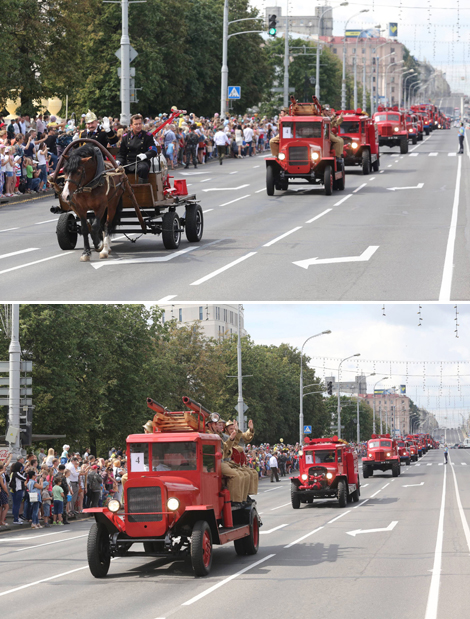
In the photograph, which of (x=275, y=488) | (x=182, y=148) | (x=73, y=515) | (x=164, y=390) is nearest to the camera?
(x=73, y=515)

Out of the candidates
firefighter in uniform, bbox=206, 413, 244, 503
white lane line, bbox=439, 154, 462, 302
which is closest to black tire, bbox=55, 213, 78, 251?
firefighter in uniform, bbox=206, 413, 244, 503

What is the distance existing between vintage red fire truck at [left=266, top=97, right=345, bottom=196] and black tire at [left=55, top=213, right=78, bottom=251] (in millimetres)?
13554

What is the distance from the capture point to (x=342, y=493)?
2980cm

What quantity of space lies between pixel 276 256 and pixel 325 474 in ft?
35.9

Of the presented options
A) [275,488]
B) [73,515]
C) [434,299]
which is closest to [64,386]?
[275,488]

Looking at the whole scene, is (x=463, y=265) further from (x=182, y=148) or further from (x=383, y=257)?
(x=182, y=148)

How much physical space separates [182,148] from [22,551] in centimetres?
3264

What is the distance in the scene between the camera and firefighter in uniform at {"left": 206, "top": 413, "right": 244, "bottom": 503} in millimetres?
16328

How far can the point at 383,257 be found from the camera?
2144 centimetres

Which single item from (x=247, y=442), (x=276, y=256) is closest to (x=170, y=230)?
(x=276, y=256)

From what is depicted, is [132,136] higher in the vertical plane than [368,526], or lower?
higher

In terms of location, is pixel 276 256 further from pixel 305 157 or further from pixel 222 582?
pixel 305 157

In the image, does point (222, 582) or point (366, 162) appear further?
point (366, 162)

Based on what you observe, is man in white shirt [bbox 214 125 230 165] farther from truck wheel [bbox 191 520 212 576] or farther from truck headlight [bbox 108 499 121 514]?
truck wheel [bbox 191 520 212 576]
